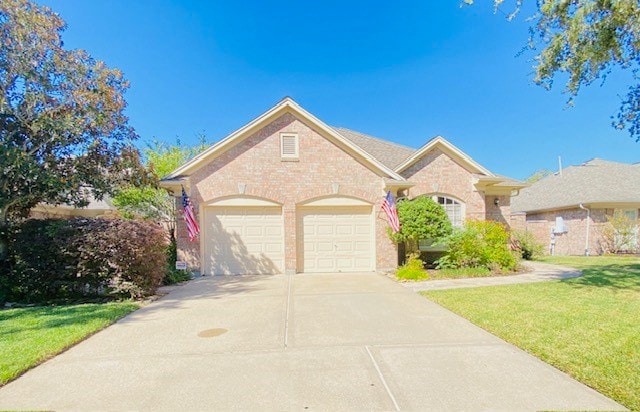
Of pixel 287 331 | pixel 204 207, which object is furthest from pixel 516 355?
pixel 204 207

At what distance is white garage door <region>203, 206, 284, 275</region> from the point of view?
434 inches

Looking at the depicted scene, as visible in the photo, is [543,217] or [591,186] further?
[543,217]

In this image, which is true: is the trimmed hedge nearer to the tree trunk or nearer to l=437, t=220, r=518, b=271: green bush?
the tree trunk

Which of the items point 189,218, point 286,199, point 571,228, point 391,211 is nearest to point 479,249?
point 391,211

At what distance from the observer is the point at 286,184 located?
36.7 feet

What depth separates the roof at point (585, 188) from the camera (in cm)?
1733

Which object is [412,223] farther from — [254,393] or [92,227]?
[92,227]

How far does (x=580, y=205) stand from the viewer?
56.7ft

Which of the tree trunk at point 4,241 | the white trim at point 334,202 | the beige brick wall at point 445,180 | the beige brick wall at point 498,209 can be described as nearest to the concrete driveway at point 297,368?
the tree trunk at point 4,241

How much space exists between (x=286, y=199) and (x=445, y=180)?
6615mm

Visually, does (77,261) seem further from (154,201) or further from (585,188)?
(585,188)

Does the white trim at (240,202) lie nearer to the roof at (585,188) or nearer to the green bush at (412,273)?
the green bush at (412,273)

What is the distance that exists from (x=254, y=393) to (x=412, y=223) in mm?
8496

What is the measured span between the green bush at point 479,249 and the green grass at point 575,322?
2.05 m
